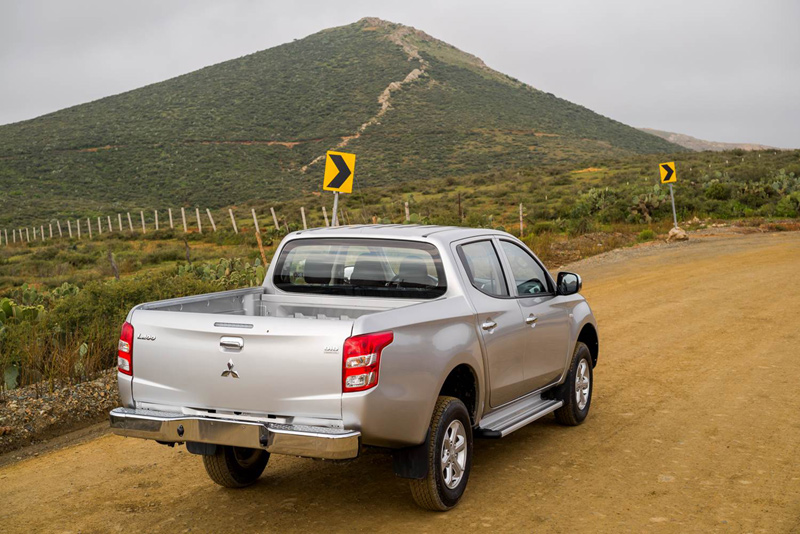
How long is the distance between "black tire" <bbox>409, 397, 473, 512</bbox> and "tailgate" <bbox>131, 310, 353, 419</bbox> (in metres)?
0.77

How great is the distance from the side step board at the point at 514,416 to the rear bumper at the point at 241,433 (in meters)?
1.53

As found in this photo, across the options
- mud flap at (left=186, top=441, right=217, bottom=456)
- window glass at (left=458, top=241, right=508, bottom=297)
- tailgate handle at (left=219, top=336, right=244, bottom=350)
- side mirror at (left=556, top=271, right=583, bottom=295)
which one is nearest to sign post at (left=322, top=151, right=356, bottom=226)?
side mirror at (left=556, top=271, right=583, bottom=295)

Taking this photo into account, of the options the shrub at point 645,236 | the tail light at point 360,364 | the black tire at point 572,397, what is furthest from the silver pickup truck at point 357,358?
the shrub at point 645,236

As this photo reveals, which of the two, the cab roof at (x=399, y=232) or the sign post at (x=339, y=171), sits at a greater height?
the sign post at (x=339, y=171)

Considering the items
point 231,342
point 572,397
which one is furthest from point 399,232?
point 572,397

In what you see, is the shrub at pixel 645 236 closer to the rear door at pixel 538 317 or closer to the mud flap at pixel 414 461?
the rear door at pixel 538 317

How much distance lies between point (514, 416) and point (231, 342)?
2.46 meters

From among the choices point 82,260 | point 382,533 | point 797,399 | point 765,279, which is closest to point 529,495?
point 382,533

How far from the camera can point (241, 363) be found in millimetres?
4586

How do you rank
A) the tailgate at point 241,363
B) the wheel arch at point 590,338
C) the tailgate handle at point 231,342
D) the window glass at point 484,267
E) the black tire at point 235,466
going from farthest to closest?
the wheel arch at point 590,338 < the window glass at point 484,267 < the black tire at point 235,466 < the tailgate handle at point 231,342 < the tailgate at point 241,363

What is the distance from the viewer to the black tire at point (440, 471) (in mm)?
4875

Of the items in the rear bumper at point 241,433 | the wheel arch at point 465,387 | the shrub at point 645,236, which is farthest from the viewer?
the shrub at point 645,236

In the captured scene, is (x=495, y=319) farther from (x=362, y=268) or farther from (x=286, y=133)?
(x=286, y=133)

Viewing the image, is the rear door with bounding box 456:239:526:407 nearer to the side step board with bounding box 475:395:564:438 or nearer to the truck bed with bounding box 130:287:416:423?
the side step board with bounding box 475:395:564:438
